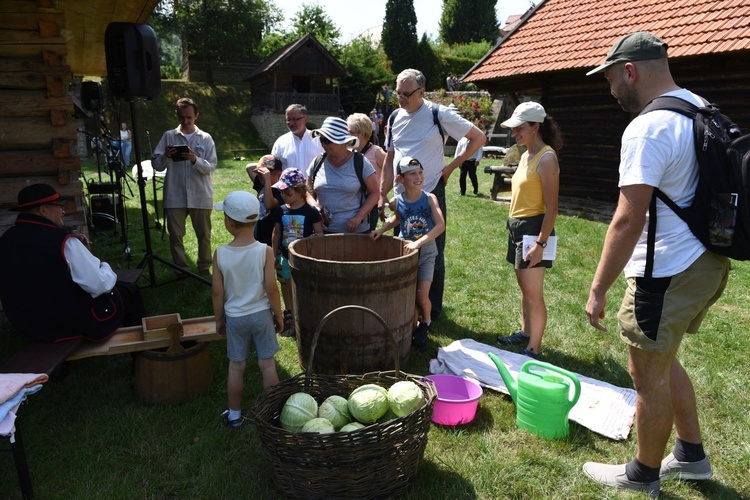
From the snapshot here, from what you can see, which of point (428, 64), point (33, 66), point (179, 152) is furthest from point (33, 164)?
point (428, 64)

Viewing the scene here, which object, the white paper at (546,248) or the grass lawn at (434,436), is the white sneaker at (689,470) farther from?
the white paper at (546,248)

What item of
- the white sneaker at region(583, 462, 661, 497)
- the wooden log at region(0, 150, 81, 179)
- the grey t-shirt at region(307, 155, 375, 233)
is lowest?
the white sneaker at region(583, 462, 661, 497)

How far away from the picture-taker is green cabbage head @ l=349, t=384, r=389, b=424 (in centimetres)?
282

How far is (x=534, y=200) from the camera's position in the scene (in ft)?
13.6

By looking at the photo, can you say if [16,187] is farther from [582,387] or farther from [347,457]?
[582,387]

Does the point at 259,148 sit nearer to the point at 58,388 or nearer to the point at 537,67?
the point at 537,67

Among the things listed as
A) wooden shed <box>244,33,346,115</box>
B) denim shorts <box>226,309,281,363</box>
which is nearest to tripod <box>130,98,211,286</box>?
denim shorts <box>226,309,281,363</box>

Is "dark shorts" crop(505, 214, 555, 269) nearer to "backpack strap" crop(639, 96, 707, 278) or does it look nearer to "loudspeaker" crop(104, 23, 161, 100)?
"backpack strap" crop(639, 96, 707, 278)

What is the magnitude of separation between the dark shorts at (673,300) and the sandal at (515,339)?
220cm

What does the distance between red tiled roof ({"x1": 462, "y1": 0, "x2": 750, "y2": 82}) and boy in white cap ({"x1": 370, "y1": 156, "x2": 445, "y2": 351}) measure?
23.2 feet

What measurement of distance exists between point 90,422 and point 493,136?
2090 centimetres

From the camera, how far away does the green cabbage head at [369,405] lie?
9.25ft

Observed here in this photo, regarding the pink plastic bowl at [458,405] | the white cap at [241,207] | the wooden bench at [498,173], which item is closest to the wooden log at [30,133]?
the white cap at [241,207]

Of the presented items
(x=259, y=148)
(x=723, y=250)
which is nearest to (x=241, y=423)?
(x=723, y=250)
